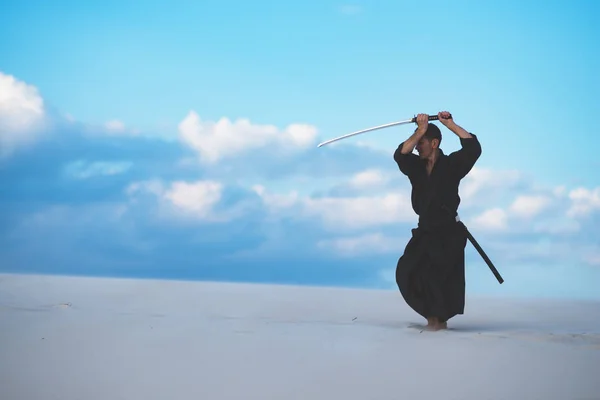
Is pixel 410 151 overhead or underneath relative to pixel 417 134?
underneath

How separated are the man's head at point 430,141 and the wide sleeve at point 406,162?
0.32ft

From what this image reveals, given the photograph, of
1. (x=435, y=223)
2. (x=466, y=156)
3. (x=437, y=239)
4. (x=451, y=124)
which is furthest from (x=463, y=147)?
(x=437, y=239)

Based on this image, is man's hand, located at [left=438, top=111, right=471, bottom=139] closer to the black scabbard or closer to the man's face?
the man's face

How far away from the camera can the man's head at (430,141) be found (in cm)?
562

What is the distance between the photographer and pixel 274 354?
13.6 feet

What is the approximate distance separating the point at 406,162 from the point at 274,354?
2160 mm

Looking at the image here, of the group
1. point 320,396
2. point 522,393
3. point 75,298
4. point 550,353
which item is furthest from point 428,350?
point 75,298

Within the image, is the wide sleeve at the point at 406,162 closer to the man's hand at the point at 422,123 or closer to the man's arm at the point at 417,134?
the man's arm at the point at 417,134

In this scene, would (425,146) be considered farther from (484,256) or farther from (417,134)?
(484,256)

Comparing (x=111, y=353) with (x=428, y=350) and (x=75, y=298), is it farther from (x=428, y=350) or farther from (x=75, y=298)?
(x=75, y=298)

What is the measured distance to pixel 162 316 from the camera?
5980 millimetres

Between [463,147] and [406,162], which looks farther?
[406,162]

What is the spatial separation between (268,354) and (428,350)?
0.98 m

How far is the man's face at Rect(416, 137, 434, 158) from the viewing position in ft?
18.5
